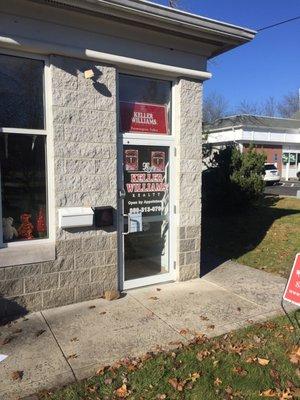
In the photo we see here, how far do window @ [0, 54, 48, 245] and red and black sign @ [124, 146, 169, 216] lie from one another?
4.03 feet

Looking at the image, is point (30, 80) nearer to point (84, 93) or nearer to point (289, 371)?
point (84, 93)

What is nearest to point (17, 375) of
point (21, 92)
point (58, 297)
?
point (58, 297)

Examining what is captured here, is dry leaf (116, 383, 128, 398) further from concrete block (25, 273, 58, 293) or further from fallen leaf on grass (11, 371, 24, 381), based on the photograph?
concrete block (25, 273, 58, 293)

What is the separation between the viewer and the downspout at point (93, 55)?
14.8ft

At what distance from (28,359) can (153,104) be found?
12.2 ft

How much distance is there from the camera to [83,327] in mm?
4496

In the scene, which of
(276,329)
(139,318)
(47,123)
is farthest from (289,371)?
(47,123)

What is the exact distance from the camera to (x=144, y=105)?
569 cm

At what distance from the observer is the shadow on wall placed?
467 centimetres

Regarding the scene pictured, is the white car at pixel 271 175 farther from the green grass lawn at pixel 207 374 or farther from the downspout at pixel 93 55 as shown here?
the green grass lawn at pixel 207 374

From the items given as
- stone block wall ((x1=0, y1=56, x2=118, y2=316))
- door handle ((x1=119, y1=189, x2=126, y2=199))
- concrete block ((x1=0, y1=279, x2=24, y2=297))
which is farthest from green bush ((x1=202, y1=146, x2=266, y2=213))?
concrete block ((x1=0, y1=279, x2=24, y2=297))

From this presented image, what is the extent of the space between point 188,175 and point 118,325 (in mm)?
2530

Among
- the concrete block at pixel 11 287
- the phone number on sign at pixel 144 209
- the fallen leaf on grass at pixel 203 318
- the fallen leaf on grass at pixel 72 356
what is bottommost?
the fallen leaf on grass at pixel 72 356

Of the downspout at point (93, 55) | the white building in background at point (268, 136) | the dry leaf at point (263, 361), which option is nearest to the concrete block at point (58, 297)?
the dry leaf at point (263, 361)
